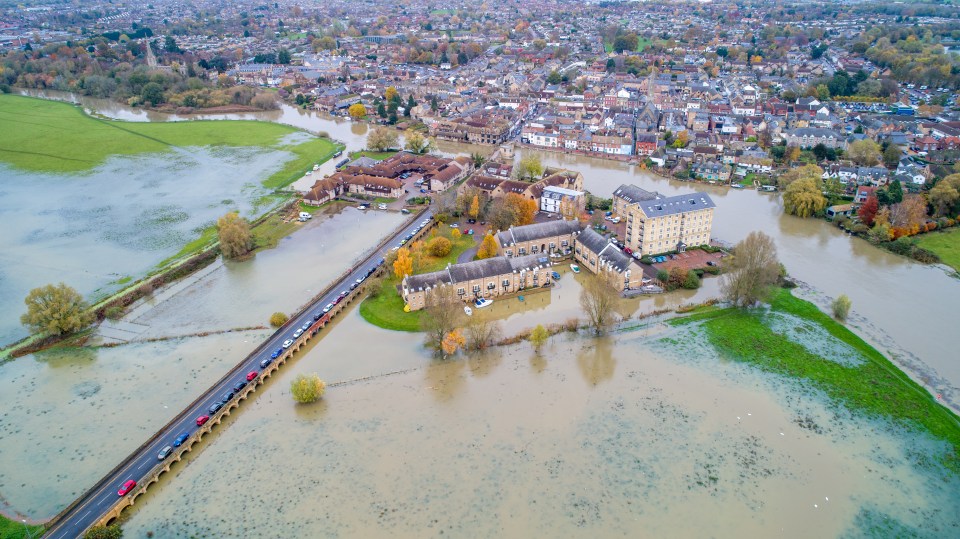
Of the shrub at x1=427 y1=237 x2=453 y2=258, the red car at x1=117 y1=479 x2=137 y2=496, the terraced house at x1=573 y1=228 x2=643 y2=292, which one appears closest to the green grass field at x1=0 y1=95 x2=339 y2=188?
the shrub at x1=427 y1=237 x2=453 y2=258

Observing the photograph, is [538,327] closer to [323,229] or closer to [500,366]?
[500,366]

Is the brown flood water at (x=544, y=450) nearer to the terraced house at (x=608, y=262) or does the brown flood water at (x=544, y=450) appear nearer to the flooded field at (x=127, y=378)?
the flooded field at (x=127, y=378)

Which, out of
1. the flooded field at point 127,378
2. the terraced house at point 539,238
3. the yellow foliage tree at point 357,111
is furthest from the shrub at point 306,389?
the yellow foliage tree at point 357,111

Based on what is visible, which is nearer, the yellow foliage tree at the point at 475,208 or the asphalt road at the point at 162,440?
the asphalt road at the point at 162,440

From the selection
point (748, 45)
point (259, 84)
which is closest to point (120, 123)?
point (259, 84)

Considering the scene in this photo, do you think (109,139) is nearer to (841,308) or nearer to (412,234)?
(412,234)

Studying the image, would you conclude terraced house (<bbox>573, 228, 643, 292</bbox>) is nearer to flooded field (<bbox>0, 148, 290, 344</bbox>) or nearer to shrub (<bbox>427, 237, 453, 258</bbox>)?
shrub (<bbox>427, 237, 453, 258</bbox>)
